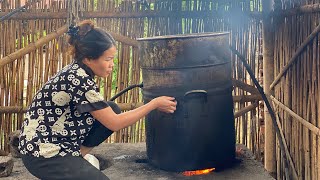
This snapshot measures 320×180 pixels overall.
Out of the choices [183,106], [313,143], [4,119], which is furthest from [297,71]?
[4,119]

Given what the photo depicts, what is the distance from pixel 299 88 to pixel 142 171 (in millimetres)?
1755

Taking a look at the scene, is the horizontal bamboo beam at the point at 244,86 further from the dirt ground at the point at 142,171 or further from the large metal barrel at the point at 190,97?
the large metal barrel at the point at 190,97

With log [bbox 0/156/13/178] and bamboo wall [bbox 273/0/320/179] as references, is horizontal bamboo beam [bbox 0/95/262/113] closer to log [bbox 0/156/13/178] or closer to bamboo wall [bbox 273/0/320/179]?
bamboo wall [bbox 273/0/320/179]

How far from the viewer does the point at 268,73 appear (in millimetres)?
5301

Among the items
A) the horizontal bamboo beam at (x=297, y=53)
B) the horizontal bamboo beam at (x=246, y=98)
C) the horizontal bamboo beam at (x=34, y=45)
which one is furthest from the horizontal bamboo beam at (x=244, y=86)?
the horizontal bamboo beam at (x=34, y=45)

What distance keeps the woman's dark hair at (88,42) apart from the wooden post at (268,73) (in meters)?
2.83

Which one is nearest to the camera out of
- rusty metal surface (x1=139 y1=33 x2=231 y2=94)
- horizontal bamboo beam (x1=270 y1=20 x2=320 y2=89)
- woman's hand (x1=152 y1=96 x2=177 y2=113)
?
woman's hand (x1=152 y1=96 x2=177 y2=113)

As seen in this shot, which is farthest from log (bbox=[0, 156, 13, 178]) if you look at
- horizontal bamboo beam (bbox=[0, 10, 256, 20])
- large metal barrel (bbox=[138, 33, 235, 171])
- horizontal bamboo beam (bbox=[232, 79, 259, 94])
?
horizontal bamboo beam (bbox=[232, 79, 259, 94])

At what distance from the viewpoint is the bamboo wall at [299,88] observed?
159 inches

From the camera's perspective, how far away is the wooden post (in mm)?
5230

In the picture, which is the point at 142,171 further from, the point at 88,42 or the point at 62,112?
the point at 88,42

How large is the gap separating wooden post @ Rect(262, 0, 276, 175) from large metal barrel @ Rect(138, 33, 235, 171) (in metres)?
1.59

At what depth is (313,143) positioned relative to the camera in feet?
13.4

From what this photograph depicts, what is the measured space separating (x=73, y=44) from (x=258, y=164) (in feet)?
6.67
